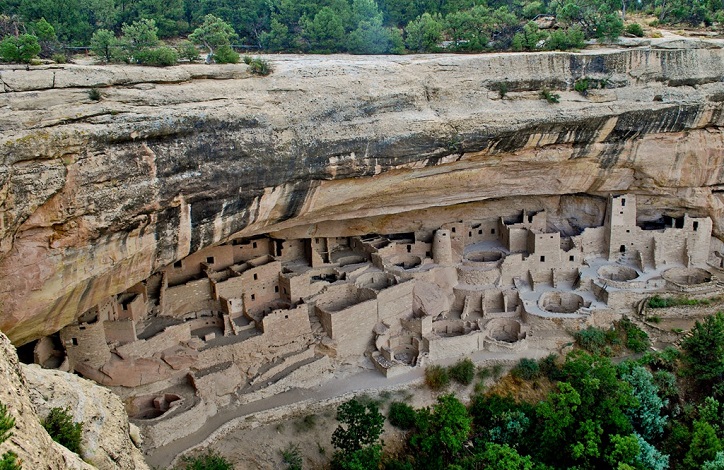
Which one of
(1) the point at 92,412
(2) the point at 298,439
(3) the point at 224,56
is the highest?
(3) the point at 224,56

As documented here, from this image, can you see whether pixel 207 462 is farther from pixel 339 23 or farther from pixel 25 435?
pixel 339 23

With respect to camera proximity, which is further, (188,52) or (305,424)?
(305,424)

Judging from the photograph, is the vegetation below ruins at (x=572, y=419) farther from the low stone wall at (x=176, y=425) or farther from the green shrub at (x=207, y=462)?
the low stone wall at (x=176, y=425)

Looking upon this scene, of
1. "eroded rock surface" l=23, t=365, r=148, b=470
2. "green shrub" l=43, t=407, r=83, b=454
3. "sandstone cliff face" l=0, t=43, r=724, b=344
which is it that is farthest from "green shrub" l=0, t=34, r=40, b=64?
"green shrub" l=43, t=407, r=83, b=454

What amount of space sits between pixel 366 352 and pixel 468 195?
5505 mm

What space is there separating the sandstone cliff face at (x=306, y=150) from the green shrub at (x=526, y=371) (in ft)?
16.7

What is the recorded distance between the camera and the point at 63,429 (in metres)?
5.85

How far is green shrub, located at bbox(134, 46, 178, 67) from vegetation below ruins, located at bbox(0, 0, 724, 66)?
1.48 meters

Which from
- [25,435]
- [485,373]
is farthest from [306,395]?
[25,435]

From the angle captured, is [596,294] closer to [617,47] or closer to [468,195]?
[468,195]

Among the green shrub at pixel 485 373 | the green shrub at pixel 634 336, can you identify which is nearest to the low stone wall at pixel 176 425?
the green shrub at pixel 485 373

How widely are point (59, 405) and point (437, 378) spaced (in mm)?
12391

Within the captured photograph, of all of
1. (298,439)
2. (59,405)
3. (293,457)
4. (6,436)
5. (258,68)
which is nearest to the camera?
(6,436)

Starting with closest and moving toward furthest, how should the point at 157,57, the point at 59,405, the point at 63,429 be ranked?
the point at 63,429 < the point at 59,405 < the point at 157,57
